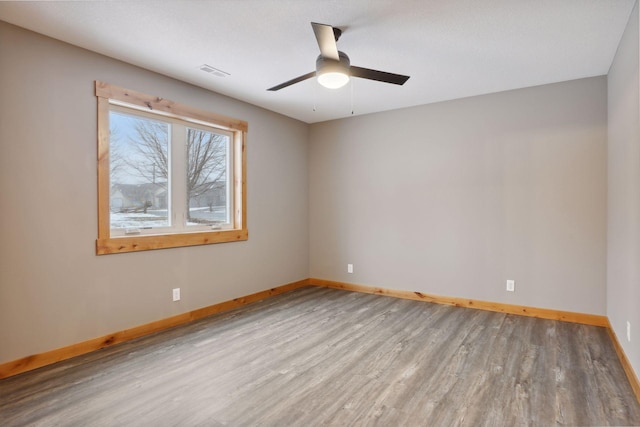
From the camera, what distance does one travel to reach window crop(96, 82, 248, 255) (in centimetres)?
320

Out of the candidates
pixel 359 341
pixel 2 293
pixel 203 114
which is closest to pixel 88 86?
pixel 203 114

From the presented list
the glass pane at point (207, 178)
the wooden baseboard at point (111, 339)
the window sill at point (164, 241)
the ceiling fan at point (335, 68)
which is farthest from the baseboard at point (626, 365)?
the glass pane at point (207, 178)

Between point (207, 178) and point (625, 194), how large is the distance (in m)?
4.01

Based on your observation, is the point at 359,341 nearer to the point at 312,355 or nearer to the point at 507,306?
the point at 312,355

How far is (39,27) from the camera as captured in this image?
2633mm

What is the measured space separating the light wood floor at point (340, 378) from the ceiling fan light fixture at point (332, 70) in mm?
2175

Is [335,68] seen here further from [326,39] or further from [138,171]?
[138,171]

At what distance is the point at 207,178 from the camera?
422cm

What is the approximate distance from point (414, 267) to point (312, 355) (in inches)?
91.3

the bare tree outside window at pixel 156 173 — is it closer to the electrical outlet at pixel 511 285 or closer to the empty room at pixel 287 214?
the empty room at pixel 287 214

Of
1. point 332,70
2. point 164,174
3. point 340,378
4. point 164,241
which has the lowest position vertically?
point 340,378

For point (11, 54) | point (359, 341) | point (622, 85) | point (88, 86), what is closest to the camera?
point (11, 54)

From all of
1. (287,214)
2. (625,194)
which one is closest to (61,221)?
(287,214)

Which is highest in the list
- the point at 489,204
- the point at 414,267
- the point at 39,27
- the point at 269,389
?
the point at 39,27
